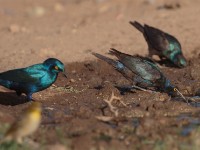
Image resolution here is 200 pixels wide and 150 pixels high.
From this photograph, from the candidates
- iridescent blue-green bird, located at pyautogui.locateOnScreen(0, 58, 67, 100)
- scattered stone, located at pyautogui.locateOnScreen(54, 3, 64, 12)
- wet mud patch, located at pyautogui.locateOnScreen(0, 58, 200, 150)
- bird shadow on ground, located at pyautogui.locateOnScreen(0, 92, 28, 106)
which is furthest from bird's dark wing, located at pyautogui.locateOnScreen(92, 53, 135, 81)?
scattered stone, located at pyautogui.locateOnScreen(54, 3, 64, 12)

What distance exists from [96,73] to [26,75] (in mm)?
2144

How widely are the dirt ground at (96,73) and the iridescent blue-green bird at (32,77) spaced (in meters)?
0.27

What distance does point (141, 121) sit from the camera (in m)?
7.65

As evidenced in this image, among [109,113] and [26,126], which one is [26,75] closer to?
[109,113]

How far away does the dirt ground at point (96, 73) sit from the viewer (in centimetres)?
718

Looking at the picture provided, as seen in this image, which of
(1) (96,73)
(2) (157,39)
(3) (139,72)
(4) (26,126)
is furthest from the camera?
(2) (157,39)

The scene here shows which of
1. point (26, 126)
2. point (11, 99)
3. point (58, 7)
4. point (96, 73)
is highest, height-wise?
point (58, 7)

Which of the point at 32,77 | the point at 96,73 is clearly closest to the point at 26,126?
the point at 32,77

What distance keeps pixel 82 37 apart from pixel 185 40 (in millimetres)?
2102

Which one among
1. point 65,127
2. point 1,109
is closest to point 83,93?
point 1,109

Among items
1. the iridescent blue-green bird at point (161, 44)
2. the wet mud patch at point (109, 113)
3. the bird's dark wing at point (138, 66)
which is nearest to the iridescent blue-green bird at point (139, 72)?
the bird's dark wing at point (138, 66)

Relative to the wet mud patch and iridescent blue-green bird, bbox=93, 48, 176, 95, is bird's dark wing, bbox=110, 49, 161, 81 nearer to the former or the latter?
iridescent blue-green bird, bbox=93, 48, 176, 95

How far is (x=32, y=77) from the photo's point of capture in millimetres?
9406

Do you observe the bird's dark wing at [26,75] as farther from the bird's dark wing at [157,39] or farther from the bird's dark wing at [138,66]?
the bird's dark wing at [157,39]
